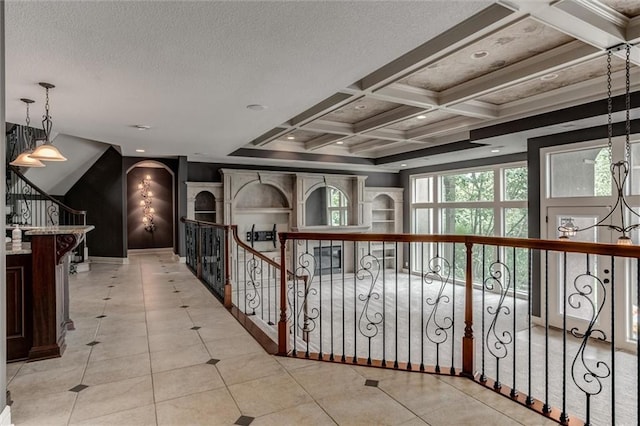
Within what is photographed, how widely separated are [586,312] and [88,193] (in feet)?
34.7

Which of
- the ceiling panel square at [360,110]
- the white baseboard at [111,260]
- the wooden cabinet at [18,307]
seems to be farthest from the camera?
the white baseboard at [111,260]

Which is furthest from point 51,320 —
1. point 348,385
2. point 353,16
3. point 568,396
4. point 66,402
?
point 568,396

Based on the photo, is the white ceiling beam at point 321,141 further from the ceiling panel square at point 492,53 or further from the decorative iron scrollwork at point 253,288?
the ceiling panel square at point 492,53

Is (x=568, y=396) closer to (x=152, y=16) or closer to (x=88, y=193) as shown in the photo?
(x=152, y=16)

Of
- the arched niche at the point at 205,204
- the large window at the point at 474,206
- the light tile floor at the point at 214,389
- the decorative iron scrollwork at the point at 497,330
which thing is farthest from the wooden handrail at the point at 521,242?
the arched niche at the point at 205,204

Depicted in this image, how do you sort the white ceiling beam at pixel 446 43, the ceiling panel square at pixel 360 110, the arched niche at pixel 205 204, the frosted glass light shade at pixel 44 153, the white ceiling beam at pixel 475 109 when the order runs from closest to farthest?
1. the white ceiling beam at pixel 446 43
2. the frosted glass light shade at pixel 44 153
3. the white ceiling beam at pixel 475 109
4. the ceiling panel square at pixel 360 110
5. the arched niche at pixel 205 204

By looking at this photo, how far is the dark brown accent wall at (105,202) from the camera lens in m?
8.67

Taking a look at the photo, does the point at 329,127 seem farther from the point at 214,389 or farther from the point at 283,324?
the point at 214,389

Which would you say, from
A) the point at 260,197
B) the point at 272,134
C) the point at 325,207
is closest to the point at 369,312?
the point at 325,207

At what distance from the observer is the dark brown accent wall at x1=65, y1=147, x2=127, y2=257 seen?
8.67m

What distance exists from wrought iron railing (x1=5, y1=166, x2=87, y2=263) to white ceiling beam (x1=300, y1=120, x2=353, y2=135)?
5.06m

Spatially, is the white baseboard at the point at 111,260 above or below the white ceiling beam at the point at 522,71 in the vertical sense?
below

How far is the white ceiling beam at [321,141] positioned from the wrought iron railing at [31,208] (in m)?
4.94

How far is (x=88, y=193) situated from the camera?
9016 millimetres
